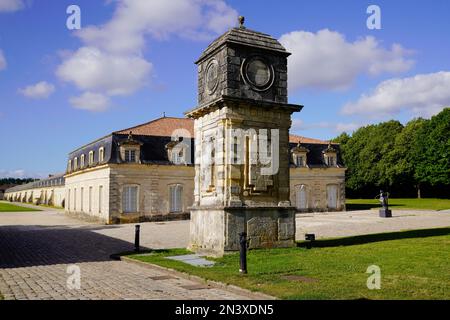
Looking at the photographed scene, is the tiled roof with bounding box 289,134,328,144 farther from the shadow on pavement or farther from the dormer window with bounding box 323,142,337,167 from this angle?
the shadow on pavement

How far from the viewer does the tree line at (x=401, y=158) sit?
44.4 metres

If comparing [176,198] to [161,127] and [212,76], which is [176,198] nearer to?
[161,127]

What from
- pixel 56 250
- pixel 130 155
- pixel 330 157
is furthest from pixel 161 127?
pixel 56 250

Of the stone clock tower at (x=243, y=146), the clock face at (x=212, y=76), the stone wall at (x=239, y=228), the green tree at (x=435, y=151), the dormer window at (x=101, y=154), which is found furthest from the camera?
the green tree at (x=435, y=151)

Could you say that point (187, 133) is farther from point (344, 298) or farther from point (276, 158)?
point (344, 298)

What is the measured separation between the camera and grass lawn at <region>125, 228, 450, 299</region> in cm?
646

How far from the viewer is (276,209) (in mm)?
11922

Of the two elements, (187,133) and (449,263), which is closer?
(449,263)

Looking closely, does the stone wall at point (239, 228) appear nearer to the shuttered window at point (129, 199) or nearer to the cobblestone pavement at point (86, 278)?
the cobblestone pavement at point (86, 278)

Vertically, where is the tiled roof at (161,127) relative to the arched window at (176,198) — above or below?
above

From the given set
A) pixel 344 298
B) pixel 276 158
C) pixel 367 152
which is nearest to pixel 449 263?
pixel 344 298

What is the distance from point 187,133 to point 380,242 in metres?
20.5

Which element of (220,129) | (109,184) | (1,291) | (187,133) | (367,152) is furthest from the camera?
(367,152)

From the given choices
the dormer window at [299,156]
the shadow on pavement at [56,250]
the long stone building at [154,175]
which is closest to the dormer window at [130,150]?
the long stone building at [154,175]
